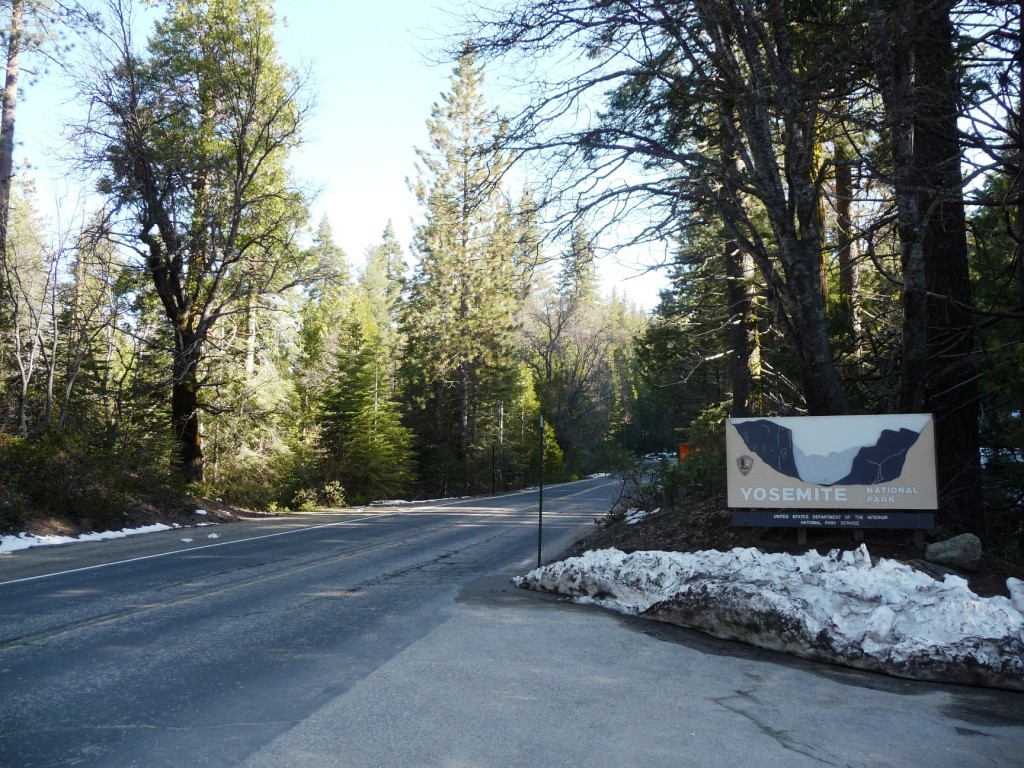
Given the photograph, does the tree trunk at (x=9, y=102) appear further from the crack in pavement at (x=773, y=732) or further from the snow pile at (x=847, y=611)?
the crack in pavement at (x=773, y=732)

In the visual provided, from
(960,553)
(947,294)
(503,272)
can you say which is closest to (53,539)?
(960,553)

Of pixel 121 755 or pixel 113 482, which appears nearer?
pixel 121 755

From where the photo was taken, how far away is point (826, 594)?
651 centimetres

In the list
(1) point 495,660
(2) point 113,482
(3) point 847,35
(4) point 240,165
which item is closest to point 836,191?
Result: (3) point 847,35

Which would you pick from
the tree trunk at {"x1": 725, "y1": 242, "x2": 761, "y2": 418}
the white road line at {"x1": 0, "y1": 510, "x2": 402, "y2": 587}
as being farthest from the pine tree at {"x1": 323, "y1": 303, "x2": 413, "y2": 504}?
the tree trunk at {"x1": 725, "y1": 242, "x2": 761, "y2": 418}

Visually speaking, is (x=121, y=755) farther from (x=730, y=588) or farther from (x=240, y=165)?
(x=240, y=165)

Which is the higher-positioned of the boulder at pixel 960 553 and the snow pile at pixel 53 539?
the boulder at pixel 960 553

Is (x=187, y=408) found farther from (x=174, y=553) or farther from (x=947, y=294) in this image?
(x=947, y=294)

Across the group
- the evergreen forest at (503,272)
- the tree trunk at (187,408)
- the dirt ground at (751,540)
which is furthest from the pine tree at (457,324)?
the dirt ground at (751,540)

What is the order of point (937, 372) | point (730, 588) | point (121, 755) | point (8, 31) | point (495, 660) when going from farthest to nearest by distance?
point (8, 31) → point (937, 372) → point (730, 588) → point (495, 660) → point (121, 755)

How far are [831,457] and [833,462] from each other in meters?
0.06

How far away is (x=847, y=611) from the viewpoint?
6.34m

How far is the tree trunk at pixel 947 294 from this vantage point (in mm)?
8914

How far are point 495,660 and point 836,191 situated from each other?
1402cm
